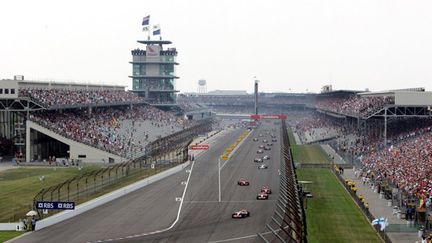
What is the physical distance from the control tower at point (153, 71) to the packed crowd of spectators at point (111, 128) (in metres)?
27.3

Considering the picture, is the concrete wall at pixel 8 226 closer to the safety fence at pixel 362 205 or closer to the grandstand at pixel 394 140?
the safety fence at pixel 362 205

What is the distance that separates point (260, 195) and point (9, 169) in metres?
32.5

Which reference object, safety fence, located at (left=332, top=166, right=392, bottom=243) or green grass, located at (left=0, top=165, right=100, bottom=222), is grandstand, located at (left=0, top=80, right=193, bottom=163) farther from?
safety fence, located at (left=332, top=166, right=392, bottom=243)

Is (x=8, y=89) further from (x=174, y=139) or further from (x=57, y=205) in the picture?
(x=174, y=139)

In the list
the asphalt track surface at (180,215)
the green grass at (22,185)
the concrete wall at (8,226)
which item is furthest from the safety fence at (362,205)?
the green grass at (22,185)

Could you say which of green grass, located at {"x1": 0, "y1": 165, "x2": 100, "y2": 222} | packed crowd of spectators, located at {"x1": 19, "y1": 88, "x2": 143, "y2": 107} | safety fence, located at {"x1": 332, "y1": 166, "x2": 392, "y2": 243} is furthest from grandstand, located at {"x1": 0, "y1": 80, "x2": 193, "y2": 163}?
safety fence, located at {"x1": 332, "y1": 166, "x2": 392, "y2": 243}

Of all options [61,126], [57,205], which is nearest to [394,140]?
[61,126]

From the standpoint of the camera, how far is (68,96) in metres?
92.1

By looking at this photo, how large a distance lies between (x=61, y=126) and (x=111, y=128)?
14.9m

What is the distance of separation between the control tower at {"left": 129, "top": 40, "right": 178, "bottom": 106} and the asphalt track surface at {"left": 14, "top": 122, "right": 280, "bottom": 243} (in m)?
87.1

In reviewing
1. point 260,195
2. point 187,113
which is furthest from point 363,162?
point 187,113

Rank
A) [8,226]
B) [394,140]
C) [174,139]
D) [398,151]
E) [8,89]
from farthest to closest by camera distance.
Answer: [174,139] → [394,140] → [8,89] → [398,151] → [8,226]

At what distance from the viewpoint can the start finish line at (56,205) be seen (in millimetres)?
44156

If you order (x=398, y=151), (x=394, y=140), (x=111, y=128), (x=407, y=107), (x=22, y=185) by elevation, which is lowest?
(x=22, y=185)
